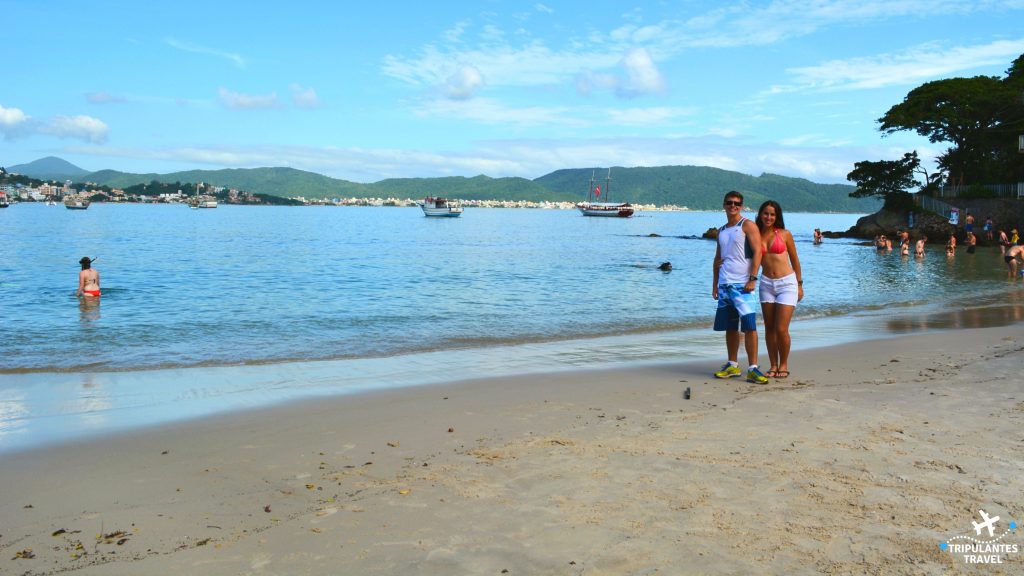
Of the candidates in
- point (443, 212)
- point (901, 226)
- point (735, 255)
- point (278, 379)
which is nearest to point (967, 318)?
point (735, 255)

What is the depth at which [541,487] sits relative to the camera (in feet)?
14.9

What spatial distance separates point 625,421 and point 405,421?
196 centimetres

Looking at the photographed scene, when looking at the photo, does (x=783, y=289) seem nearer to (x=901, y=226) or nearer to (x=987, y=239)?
(x=987, y=239)

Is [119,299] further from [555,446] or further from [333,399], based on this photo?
[555,446]

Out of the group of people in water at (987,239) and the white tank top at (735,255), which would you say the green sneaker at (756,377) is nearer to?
the white tank top at (735,255)

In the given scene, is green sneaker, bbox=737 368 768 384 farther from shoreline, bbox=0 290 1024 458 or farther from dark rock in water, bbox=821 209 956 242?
dark rock in water, bbox=821 209 956 242

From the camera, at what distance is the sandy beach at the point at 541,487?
3609 mm

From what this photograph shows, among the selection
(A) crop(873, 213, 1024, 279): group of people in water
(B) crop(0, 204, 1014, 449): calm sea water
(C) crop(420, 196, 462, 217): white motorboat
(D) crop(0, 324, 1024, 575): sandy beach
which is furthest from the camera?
(C) crop(420, 196, 462, 217): white motorboat

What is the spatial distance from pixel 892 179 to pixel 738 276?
62118 mm

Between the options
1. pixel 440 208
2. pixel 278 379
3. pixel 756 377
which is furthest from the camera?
pixel 440 208

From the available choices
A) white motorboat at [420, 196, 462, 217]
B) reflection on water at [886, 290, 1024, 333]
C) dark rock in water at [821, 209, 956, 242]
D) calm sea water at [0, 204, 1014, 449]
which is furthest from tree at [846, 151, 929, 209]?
white motorboat at [420, 196, 462, 217]

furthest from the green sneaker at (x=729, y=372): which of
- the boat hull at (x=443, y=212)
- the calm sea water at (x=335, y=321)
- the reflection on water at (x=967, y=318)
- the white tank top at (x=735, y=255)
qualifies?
the boat hull at (x=443, y=212)

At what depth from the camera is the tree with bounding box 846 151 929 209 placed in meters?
61.3

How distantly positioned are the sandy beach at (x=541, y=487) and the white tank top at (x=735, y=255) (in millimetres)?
1292
